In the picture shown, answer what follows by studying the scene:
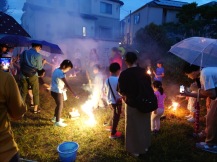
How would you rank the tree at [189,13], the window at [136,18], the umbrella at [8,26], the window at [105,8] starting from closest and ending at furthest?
the umbrella at [8,26] < the tree at [189,13] < the window at [136,18] < the window at [105,8]

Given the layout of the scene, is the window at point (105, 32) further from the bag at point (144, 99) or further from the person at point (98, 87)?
the bag at point (144, 99)

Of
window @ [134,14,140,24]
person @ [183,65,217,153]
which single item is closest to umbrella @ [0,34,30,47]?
person @ [183,65,217,153]

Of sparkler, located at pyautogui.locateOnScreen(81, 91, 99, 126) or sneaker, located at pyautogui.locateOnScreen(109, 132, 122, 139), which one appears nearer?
sneaker, located at pyautogui.locateOnScreen(109, 132, 122, 139)

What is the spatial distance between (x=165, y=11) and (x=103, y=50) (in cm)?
1043

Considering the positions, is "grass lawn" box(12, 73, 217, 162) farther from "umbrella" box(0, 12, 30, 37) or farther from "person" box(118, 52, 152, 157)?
"umbrella" box(0, 12, 30, 37)

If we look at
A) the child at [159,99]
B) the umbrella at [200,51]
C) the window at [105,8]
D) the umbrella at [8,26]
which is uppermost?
the window at [105,8]

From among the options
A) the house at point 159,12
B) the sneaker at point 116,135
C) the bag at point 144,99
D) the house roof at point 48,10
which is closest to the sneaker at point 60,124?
the sneaker at point 116,135

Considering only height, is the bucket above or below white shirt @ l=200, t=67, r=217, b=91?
below

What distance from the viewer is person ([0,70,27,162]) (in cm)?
196

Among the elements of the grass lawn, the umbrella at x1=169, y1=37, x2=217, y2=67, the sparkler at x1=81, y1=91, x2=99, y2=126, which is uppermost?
the umbrella at x1=169, y1=37, x2=217, y2=67

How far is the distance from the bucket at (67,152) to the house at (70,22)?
61.2ft

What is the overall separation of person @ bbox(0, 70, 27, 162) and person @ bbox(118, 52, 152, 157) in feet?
7.44

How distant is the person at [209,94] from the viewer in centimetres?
416

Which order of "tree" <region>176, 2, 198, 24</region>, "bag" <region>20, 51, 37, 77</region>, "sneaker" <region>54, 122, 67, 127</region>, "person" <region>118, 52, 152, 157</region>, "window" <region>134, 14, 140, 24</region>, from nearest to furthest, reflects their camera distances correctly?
"person" <region>118, 52, 152, 157</region>
"sneaker" <region>54, 122, 67, 127</region>
"bag" <region>20, 51, 37, 77</region>
"tree" <region>176, 2, 198, 24</region>
"window" <region>134, 14, 140, 24</region>
